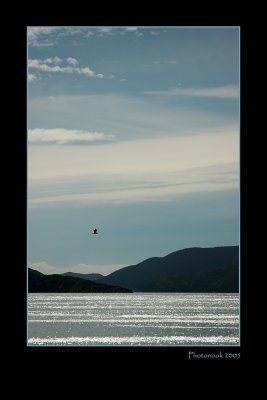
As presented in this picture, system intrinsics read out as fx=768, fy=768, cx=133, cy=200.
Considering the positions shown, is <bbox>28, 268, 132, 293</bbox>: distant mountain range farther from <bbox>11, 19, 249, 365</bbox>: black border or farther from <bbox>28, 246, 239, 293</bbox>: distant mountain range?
<bbox>11, 19, 249, 365</bbox>: black border

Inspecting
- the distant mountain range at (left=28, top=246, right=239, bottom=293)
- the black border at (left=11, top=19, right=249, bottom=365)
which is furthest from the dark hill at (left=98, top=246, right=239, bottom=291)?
the black border at (left=11, top=19, right=249, bottom=365)

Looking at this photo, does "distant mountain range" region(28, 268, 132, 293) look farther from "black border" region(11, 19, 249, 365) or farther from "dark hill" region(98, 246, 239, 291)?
"black border" region(11, 19, 249, 365)

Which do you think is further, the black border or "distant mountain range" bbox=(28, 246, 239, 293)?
"distant mountain range" bbox=(28, 246, 239, 293)

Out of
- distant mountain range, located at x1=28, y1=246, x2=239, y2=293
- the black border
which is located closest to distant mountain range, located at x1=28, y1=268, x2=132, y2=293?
distant mountain range, located at x1=28, y1=246, x2=239, y2=293
